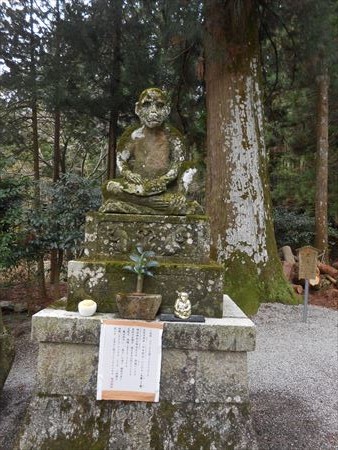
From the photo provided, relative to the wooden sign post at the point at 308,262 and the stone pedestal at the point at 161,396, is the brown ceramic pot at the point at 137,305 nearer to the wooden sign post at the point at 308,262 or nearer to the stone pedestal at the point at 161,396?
the stone pedestal at the point at 161,396

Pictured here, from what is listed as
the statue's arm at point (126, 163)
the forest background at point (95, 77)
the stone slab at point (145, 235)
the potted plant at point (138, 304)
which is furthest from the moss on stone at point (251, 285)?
the potted plant at point (138, 304)

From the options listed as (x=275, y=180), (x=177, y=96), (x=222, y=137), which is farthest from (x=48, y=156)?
(x=222, y=137)

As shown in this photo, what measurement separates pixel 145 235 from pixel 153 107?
929mm

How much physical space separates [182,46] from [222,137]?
253 centimetres

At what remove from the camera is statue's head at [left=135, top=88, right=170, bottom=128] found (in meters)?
2.65

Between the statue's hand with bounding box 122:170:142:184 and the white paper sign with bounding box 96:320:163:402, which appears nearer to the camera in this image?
the white paper sign with bounding box 96:320:163:402

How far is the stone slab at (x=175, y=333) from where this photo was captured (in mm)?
2143

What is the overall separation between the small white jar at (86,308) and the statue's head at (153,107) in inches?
52.2

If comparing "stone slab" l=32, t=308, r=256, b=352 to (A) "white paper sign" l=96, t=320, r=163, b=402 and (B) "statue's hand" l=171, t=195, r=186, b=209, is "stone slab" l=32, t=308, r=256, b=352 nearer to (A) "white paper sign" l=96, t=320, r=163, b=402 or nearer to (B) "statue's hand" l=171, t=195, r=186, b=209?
(A) "white paper sign" l=96, t=320, r=163, b=402

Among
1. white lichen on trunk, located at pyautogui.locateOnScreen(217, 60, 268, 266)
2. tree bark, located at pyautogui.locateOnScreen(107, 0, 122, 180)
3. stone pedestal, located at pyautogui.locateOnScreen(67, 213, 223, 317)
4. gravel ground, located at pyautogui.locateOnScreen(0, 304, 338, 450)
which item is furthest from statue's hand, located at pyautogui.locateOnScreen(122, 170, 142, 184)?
tree bark, located at pyautogui.locateOnScreen(107, 0, 122, 180)

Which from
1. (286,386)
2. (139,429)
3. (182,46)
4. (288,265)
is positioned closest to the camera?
(139,429)

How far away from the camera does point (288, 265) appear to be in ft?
24.9

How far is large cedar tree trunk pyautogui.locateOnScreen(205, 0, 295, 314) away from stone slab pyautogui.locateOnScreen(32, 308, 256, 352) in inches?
132

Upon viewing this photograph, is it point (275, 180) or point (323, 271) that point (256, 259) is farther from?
point (275, 180)
